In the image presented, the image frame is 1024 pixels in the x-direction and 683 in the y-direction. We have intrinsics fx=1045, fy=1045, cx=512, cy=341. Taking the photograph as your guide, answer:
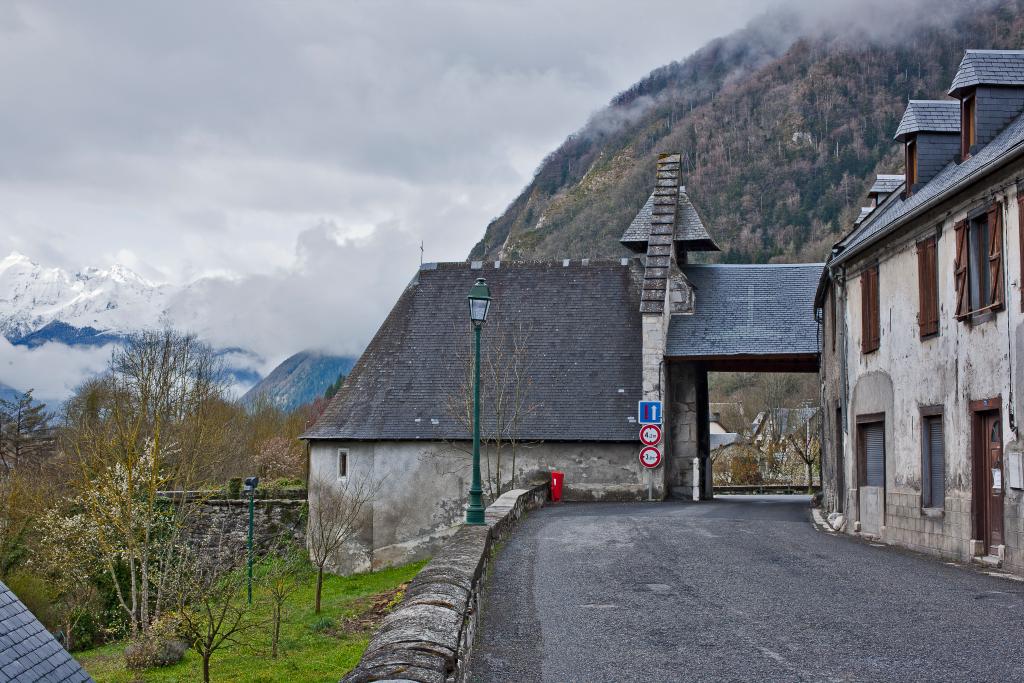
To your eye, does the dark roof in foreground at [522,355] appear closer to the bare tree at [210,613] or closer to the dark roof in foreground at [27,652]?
the bare tree at [210,613]

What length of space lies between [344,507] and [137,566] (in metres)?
5.86

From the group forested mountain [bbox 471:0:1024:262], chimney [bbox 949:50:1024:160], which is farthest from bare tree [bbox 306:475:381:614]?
forested mountain [bbox 471:0:1024:262]

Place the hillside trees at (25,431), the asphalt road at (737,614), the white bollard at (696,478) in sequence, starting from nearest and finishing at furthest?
the asphalt road at (737,614) < the white bollard at (696,478) < the hillside trees at (25,431)

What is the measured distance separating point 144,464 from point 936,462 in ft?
69.9

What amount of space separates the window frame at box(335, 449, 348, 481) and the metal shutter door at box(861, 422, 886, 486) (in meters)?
15.0

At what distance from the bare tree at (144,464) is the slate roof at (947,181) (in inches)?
678

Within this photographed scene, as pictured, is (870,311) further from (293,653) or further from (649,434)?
(293,653)

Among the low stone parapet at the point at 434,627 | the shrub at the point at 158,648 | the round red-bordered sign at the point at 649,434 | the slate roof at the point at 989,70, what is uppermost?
the slate roof at the point at 989,70

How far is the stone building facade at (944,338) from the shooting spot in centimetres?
1387

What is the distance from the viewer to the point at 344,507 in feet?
96.0

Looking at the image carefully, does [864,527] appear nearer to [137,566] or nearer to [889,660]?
[889,660]

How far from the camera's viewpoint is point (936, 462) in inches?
648

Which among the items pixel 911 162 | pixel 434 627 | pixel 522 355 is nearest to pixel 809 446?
pixel 522 355

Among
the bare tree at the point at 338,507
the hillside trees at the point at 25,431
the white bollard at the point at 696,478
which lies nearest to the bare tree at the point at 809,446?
the white bollard at the point at 696,478
